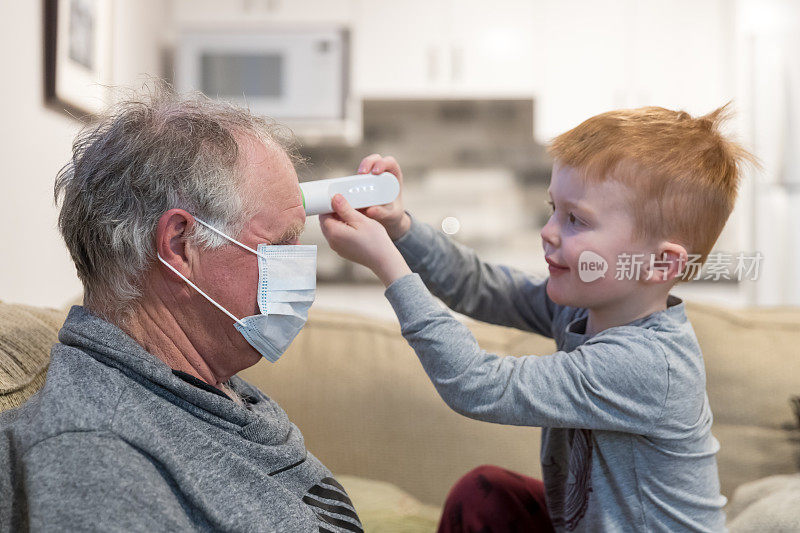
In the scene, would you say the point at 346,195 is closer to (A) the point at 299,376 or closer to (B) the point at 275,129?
(B) the point at 275,129

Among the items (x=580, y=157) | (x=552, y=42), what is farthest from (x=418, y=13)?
(x=580, y=157)

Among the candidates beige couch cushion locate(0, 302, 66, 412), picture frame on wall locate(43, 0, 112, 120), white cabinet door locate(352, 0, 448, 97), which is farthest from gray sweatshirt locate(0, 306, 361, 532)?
white cabinet door locate(352, 0, 448, 97)

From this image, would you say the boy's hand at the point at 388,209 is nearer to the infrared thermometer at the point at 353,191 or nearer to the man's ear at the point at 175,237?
the infrared thermometer at the point at 353,191

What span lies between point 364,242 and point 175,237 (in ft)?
0.81

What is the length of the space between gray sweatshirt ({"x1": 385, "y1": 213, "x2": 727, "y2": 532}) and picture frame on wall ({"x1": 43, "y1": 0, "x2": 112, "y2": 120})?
1.40 metres

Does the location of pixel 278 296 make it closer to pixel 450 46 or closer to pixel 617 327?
pixel 617 327

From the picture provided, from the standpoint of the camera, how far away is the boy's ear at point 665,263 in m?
1.00

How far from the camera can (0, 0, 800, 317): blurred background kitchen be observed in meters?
3.49

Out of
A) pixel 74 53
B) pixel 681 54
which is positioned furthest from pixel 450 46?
pixel 74 53

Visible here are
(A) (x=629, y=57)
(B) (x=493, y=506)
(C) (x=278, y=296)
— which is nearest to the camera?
(C) (x=278, y=296)

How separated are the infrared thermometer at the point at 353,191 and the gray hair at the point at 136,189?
0.11 metres

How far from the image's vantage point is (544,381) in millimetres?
926

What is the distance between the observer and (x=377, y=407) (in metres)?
1.58

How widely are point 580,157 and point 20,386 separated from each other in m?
0.83
